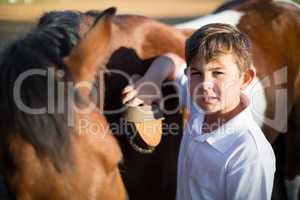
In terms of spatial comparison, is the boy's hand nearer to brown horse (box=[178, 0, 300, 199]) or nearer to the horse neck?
the horse neck

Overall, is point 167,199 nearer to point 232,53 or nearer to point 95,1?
point 232,53

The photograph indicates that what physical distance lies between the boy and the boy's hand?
0.31 meters

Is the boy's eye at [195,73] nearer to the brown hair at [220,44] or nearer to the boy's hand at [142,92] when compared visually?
the brown hair at [220,44]

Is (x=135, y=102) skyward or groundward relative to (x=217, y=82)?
groundward

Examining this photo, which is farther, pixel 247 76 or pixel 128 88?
pixel 128 88

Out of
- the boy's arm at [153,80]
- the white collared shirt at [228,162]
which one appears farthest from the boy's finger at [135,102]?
the white collared shirt at [228,162]

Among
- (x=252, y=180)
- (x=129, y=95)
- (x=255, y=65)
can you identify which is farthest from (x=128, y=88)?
(x=255, y=65)

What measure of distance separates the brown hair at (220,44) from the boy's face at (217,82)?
16 millimetres

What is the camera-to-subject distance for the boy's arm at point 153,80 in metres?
1.80

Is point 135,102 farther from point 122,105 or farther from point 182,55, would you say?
point 182,55

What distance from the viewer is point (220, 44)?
4.52 feet

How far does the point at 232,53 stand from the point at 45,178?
2.05 feet

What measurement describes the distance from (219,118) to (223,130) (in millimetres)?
59

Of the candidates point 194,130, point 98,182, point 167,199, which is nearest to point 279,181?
point 167,199
